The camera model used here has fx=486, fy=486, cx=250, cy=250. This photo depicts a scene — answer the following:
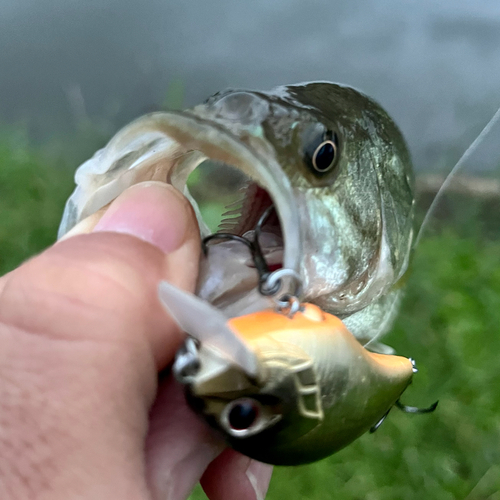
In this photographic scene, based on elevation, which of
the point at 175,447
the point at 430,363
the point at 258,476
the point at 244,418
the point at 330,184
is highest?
the point at 330,184

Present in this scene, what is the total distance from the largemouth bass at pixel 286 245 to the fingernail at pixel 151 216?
6cm

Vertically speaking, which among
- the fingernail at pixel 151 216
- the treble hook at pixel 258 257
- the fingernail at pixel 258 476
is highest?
the fingernail at pixel 151 216

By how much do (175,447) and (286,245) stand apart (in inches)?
12.4

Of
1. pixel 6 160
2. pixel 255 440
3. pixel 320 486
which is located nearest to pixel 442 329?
pixel 320 486

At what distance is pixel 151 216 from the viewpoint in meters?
0.57

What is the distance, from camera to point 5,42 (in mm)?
2525

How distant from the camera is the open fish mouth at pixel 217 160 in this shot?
1.84 feet

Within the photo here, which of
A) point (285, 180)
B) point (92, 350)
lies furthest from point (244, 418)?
point (285, 180)

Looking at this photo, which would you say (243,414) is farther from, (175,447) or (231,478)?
(231,478)

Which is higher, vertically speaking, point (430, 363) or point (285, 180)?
point (285, 180)

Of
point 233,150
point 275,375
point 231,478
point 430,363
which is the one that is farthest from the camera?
point 430,363

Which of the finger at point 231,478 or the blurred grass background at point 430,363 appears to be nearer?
the finger at point 231,478

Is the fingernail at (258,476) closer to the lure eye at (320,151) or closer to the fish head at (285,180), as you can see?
the fish head at (285,180)

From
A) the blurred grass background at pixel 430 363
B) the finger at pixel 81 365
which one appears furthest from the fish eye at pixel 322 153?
the blurred grass background at pixel 430 363
